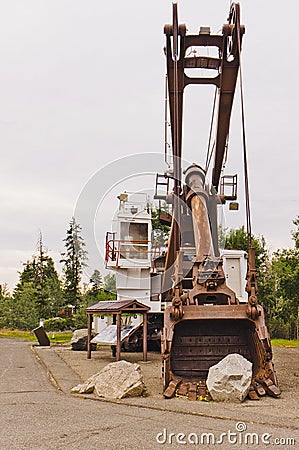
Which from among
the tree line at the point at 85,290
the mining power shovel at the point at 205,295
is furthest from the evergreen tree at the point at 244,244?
the mining power shovel at the point at 205,295

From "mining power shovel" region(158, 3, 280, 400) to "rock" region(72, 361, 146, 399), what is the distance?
49 cm

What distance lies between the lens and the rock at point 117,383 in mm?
8320

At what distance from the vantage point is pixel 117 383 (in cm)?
852

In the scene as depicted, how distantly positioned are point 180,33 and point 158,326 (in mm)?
11812

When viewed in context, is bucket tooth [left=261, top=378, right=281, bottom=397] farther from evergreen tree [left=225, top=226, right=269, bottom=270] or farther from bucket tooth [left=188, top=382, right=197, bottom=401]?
evergreen tree [left=225, top=226, right=269, bottom=270]

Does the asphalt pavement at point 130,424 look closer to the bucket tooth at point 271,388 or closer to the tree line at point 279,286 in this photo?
the bucket tooth at point 271,388

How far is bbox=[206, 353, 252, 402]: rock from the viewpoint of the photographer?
785 centimetres

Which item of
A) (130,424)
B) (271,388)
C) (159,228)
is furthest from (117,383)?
(159,228)

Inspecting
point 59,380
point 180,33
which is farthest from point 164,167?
point 59,380

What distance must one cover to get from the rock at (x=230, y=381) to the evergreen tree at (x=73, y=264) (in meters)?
34.8

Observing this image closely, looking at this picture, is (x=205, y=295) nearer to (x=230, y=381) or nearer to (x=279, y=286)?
(x=230, y=381)

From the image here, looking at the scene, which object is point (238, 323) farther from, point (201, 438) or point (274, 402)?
point (201, 438)

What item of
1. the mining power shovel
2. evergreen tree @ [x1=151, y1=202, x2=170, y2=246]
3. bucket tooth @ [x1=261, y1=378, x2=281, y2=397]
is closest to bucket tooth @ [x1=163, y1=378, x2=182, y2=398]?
the mining power shovel

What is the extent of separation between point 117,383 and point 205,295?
225 cm
